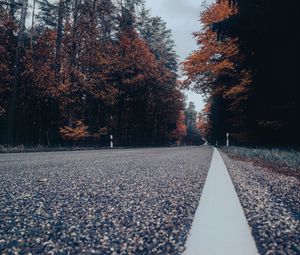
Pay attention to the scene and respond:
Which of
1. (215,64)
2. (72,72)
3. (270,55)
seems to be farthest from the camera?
(72,72)

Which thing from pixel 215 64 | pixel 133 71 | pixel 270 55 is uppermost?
pixel 133 71

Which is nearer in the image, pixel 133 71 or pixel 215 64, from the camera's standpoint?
pixel 215 64

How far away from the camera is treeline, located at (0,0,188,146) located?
2006 cm

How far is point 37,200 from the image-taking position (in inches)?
111

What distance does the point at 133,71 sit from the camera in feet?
95.6

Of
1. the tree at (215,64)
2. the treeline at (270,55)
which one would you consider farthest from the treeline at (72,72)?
the treeline at (270,55)

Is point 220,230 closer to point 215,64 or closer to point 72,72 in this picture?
point 215,64

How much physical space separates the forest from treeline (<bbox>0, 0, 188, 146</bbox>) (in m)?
0.07

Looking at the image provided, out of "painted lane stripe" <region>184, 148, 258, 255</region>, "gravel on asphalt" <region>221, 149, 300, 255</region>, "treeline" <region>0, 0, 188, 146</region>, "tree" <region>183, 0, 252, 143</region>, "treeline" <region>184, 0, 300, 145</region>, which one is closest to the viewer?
"painted lane stripe" <region>184, 148, 258, 255</region>

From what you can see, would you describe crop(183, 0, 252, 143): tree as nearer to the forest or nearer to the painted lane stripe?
the forest

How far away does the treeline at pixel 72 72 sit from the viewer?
20.1m

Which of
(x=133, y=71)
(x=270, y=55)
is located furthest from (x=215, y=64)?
(x=133, y=71)

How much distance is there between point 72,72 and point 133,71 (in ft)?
31.5

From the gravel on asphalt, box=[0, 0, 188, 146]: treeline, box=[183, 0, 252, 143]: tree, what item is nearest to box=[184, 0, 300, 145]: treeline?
box=[183, 0, 252, 143]: tree
